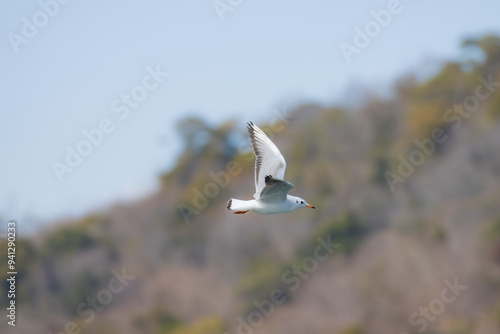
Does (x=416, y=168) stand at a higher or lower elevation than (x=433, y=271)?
higher

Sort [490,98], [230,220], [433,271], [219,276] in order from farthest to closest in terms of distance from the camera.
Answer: [490,98], [230,220], [219,276], [433,271]

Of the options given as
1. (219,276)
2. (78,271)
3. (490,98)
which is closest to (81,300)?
(78,271)

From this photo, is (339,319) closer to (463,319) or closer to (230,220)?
(463,319)
